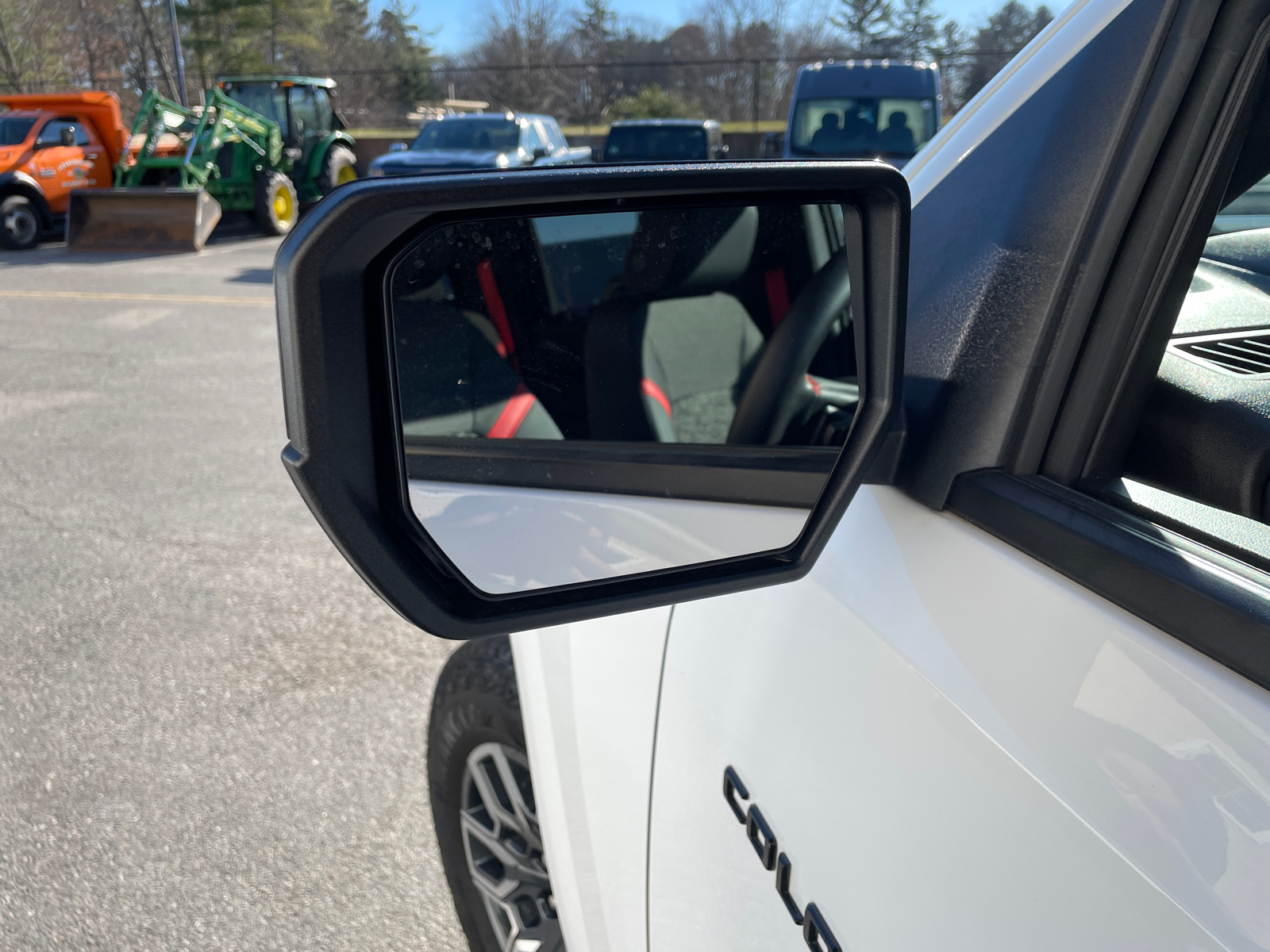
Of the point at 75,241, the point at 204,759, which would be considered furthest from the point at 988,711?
the point at 75,241

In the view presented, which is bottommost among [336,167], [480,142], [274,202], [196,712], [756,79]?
[196,712]

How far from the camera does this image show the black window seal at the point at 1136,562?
67 cm

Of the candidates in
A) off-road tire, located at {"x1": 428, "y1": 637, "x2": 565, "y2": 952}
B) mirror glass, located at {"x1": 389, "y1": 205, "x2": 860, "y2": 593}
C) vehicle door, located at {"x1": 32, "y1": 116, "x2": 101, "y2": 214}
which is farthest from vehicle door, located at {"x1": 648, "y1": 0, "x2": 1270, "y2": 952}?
vehicle door, located at {"x1": 32, "y1": 116, "x2": 101, "y2": 214}

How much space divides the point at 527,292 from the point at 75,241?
16077mm

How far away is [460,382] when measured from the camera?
113cm

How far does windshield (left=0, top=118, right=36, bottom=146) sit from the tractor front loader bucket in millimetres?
1980

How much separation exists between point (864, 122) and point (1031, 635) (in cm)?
1375

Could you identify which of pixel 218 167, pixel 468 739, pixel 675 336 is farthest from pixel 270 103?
pixel 675 336

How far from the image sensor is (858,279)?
3.27ft

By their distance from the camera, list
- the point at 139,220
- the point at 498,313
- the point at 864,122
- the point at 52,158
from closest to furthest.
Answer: the point at 498,313
the point at 864,122
the point at 139,220
the point at 52,158

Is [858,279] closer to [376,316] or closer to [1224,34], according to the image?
[1224,34]

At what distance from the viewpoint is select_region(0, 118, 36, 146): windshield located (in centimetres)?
1534

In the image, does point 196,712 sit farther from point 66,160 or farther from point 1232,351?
point 66,160

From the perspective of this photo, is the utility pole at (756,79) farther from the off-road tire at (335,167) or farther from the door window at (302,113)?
the door window at (302,113)
